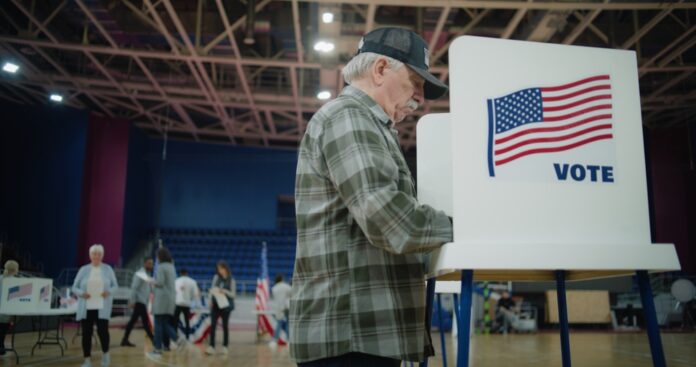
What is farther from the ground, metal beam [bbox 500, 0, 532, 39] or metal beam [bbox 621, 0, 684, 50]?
metal beam [bbox 500, 0, 532, 39]

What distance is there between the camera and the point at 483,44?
4.26 ft

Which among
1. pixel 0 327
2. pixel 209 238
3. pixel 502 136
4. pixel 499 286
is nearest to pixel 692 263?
pixel 499 286

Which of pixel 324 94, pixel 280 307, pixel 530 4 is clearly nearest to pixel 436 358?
pixel 280 307

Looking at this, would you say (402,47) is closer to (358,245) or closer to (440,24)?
(358,245)

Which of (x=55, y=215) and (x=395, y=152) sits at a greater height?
(x=55, y=215)

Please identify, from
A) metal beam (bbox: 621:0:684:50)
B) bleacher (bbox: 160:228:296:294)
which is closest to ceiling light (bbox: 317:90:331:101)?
bleacher (bbox: 160:228:296:294)

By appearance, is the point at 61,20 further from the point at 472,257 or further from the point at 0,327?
the point at 472,257

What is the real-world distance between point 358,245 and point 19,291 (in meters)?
6.79

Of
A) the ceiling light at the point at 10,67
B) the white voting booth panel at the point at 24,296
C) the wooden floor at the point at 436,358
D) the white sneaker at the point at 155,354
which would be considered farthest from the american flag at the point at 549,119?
the ceiling light at the point at 10,67

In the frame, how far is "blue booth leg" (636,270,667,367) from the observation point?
1168 mm

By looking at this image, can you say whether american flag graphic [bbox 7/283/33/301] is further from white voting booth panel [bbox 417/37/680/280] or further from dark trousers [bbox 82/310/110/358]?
white voting booth panel [bbox 417/37/680/280]

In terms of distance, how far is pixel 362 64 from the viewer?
137 cm

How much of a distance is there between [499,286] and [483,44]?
47.7ft

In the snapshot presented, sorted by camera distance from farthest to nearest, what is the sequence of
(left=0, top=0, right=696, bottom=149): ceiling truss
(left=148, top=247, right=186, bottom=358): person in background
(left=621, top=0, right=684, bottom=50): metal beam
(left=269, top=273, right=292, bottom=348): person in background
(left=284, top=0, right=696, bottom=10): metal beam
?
(left=0, top=0, right=696, bottom=149): ceiling truss
(left=269, top=273, right=292, bottom=348): person in background
(left=621, top=0, right=684, bottom=50): metal beam
(left=284, top=0, right=696, bottom=10): metal beam
(left=148, top=247, right=186, bottom=358): person in background
